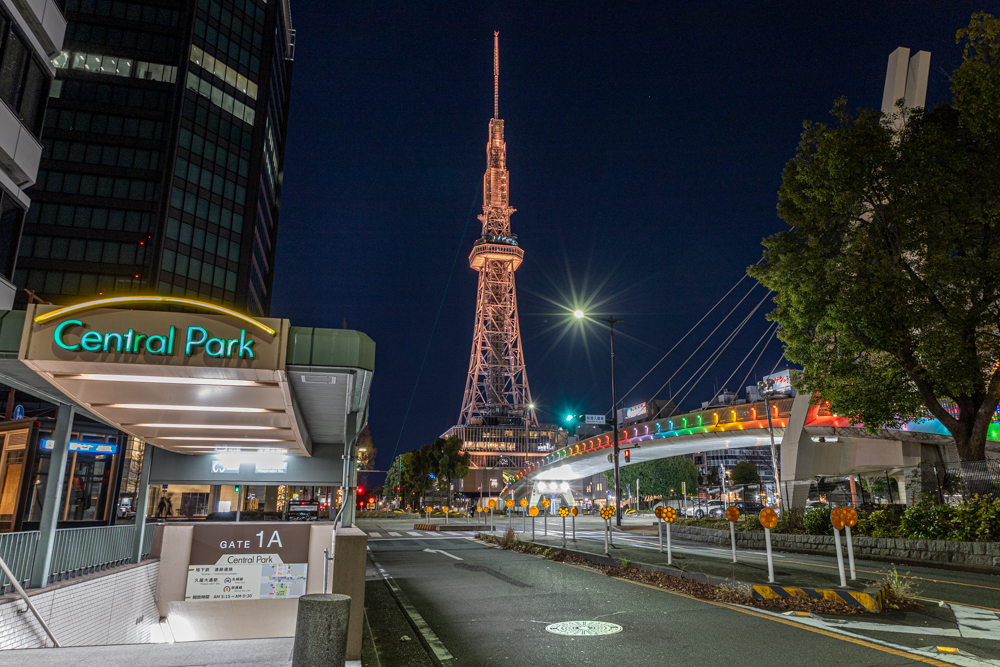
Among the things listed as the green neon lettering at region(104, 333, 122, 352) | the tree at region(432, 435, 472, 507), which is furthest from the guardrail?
the tree at region(432, 435, 472, 507)

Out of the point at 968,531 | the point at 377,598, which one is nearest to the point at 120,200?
the point at 377,598

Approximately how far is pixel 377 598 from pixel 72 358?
7.05m

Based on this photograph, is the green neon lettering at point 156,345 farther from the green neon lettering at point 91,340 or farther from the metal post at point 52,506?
the metal post at point 52,506

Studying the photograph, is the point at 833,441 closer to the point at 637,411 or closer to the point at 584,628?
the point at 584,628

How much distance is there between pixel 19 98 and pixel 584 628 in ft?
74.7

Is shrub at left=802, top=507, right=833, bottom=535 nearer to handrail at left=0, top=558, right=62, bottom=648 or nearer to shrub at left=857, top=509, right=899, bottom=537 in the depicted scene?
shrub at left=857, top=509, right=899, bottom=537

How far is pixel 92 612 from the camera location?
1102 centimetres

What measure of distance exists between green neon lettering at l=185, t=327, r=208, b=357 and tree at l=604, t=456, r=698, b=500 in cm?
7396

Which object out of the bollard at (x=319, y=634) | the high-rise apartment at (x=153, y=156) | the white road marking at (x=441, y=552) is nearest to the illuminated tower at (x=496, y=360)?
the high-rise apartment at (x=153, y=156)

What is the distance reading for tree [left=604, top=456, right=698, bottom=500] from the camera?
77500 millimetres

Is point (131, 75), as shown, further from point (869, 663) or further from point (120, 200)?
point (869, 663)

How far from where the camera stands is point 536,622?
28.0 ft

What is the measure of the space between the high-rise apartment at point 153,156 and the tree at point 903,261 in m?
44.4

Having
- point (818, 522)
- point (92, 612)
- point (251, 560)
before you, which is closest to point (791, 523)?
point (818, 522)
